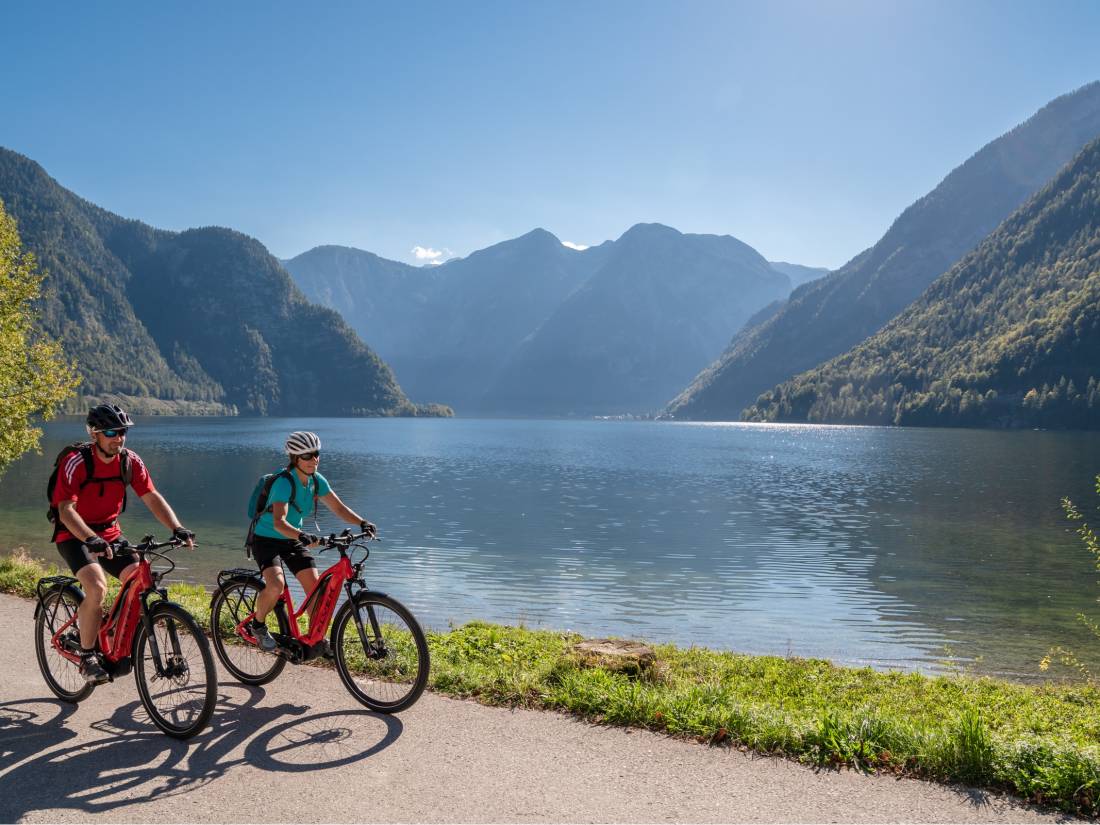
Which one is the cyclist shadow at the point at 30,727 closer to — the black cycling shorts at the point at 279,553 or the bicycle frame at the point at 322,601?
the bicycle frame at the point at 322,601

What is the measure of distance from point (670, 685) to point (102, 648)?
6.47m

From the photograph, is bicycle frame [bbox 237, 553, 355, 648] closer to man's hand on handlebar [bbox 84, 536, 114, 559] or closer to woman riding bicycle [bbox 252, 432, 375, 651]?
woman riding bicycle [bbox 252, 432, 375, 651]

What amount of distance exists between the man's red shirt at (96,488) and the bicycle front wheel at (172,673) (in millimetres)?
1171

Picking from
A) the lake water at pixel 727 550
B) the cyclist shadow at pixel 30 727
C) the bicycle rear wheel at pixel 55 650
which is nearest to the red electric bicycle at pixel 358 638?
the bicycle rear wheel at pixel 55 650

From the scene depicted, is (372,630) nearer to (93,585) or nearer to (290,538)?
(290,538)

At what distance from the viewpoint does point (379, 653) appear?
8234 mm

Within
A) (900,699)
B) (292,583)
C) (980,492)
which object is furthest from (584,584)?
(980,492)

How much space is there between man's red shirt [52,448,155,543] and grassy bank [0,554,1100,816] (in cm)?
406

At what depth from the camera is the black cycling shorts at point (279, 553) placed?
866cm

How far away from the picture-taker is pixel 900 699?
1040 centimetres

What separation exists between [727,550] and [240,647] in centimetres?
2903

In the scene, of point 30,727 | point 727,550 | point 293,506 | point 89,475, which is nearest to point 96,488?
point 89,475

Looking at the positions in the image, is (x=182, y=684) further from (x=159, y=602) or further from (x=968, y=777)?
(x=968, y=777)

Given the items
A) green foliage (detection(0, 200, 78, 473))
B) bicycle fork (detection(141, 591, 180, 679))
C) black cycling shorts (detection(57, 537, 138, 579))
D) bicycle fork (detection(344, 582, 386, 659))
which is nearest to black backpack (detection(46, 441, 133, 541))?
black cycling shorts (detection(57, 537, 138, 579))
